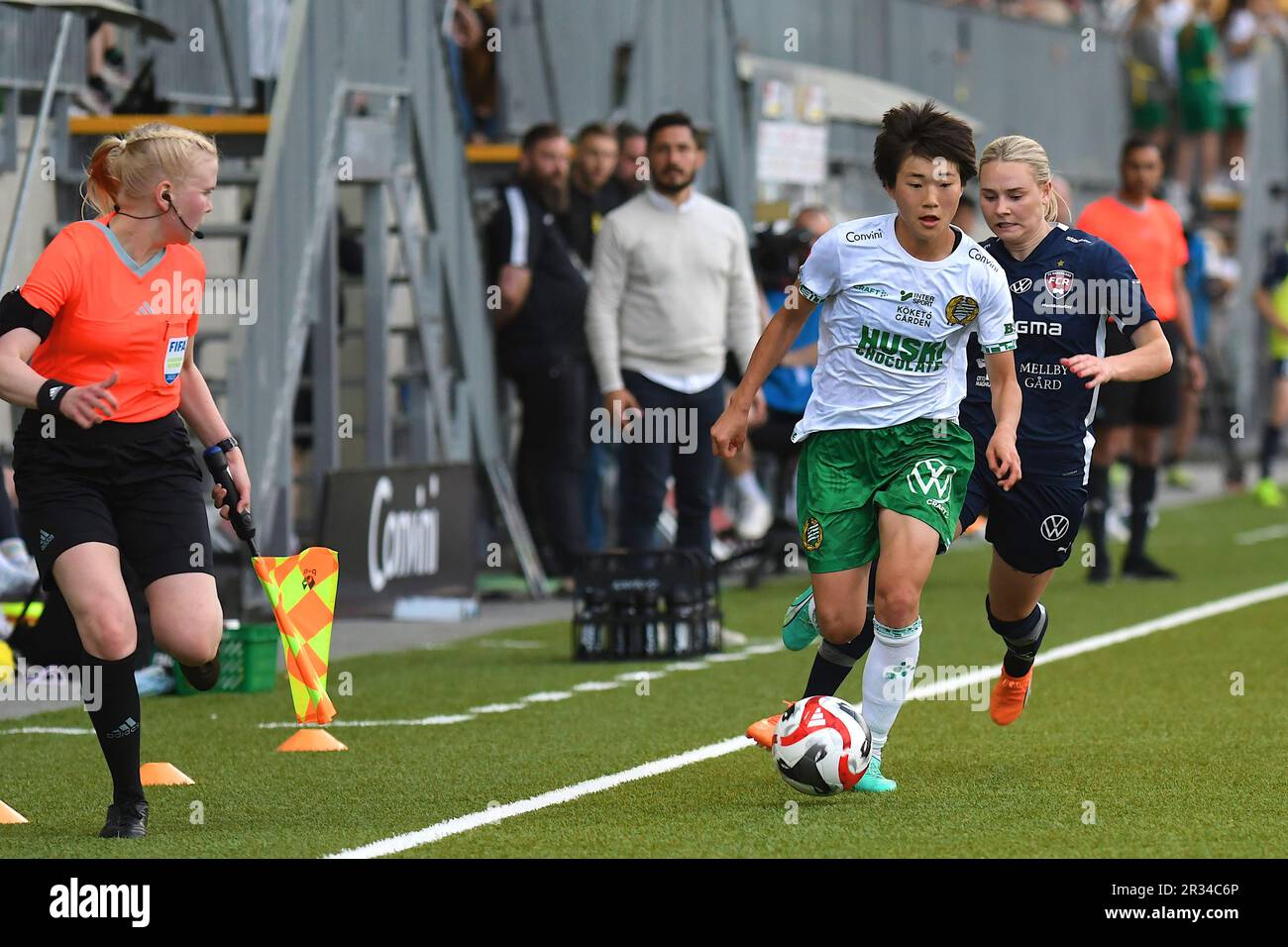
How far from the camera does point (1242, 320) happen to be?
2747 centimetres

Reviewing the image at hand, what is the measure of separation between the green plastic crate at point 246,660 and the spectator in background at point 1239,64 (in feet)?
63.1

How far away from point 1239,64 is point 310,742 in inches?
826

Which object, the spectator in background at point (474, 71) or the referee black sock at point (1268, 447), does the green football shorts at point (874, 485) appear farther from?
the referee black sock at point (1268, 447)

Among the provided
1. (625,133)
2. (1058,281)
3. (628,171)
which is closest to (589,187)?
(628,171)

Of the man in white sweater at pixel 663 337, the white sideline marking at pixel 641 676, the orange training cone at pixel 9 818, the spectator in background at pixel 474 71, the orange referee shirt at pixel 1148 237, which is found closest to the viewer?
the orange training cone at pixel 9 818

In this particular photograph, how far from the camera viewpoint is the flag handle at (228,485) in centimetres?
768

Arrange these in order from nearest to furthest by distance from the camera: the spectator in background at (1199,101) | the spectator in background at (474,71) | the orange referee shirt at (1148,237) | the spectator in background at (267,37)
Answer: the orange referee shirt at (1148,237), the spectator in background at (267,37), the spectator in background at (474,71), the spectator in background at (1199,101)

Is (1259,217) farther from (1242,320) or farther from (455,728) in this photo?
(455,728)

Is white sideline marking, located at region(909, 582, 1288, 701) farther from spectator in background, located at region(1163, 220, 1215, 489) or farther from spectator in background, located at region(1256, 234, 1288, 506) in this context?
spectator in background, located at region(1163, 220, 1215, 489)

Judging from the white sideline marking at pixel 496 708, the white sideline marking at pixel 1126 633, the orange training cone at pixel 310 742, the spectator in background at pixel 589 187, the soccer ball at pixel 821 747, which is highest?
the spectator in background at pixel 589 187

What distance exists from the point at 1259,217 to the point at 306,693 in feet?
68.0

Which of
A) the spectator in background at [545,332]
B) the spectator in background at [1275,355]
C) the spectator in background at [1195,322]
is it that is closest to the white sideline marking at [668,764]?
the spectator in background at [545,332]

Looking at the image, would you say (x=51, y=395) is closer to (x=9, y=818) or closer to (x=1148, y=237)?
(x=9, y=818)
